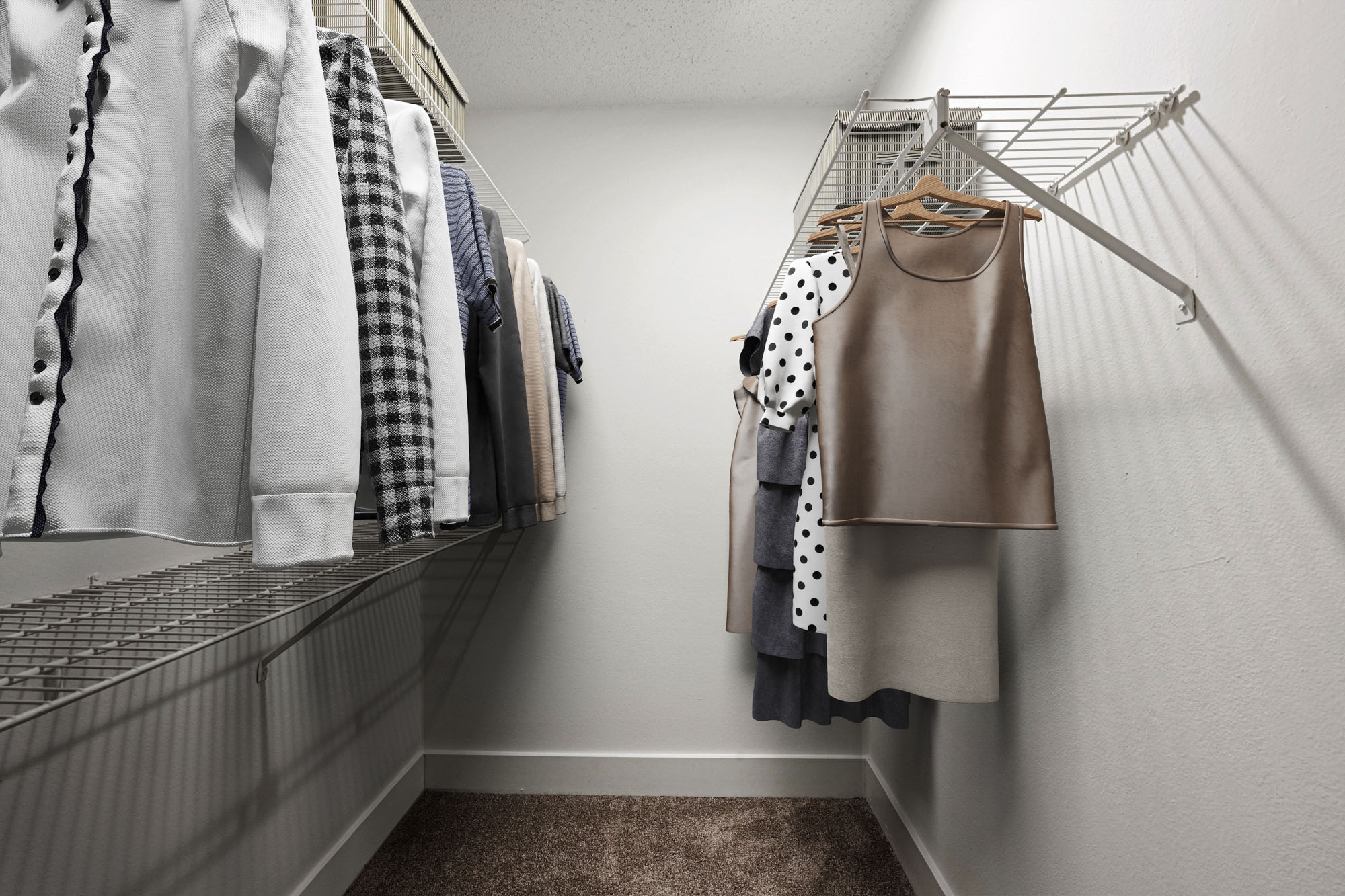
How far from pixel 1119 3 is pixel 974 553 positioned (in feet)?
2.76

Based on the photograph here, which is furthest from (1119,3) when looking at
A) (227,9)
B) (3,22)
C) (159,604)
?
(159,604)

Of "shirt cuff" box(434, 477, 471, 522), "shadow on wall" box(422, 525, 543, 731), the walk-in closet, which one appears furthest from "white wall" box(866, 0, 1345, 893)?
"shadow on wall" box(422, 525, 543, 731)

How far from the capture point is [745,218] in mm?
2252

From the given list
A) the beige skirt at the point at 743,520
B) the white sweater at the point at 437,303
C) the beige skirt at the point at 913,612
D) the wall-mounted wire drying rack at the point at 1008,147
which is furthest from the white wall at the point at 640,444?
the white sweater at the point at 437,303

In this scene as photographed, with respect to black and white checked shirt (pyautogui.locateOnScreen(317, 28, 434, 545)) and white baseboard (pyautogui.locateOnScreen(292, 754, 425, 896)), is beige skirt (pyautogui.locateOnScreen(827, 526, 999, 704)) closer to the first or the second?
black and white checked shirt (pyautogui.locateOnScreen(317, 28, 434, 545))

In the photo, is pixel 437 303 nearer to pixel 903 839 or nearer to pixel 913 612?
pixel 913 612

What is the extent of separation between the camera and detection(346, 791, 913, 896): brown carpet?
5.52 ft

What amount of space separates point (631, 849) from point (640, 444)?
3.94ft

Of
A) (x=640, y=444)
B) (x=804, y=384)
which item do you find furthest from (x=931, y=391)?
(x=640, y=444)

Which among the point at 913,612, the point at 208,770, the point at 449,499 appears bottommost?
the point at 208,770

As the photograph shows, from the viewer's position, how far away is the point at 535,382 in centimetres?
171

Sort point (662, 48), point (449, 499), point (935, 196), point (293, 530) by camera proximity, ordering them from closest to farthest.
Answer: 1. point (293, 530)
2. point (449, 499)
3. point (935, 196)
4. point (662, 48)

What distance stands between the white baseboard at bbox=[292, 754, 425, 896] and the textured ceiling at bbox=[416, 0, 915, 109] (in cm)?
223

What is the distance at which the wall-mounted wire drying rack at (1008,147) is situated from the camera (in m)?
0.82
